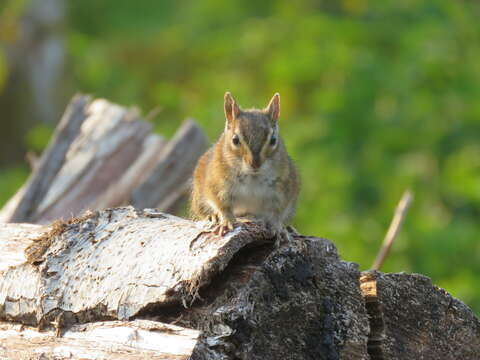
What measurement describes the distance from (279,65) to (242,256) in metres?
6.32

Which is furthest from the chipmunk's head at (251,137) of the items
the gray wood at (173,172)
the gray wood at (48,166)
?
the gray wood at (48,166)

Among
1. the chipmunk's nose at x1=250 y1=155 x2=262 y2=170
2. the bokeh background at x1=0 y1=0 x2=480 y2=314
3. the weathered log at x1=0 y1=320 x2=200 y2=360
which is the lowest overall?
the weathered log at x1=0 y1=320 x2=200 y2=360

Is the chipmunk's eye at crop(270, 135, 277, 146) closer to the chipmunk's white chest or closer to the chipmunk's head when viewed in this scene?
the chipmunk's head

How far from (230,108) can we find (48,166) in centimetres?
139

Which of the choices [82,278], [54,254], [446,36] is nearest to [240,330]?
[82,278]

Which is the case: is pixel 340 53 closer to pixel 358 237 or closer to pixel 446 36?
pixel 446 36

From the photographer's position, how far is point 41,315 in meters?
2.93

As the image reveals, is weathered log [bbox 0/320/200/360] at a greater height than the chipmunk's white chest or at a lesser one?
lesser

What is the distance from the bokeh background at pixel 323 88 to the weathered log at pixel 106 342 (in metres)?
3.54

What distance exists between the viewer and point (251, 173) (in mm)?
3617

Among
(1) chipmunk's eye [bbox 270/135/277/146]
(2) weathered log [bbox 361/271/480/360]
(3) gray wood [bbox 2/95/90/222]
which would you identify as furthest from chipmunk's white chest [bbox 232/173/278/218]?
(3) gray wood [bbox 2/95/90/222]

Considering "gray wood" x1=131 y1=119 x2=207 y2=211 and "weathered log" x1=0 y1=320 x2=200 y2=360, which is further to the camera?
"gray wood" x1=131 y1=119 x2=207 y2=211

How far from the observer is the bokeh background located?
7.00m

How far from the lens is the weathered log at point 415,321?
9.78ft
